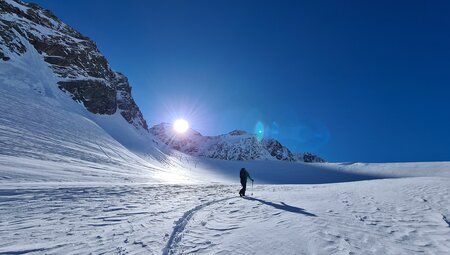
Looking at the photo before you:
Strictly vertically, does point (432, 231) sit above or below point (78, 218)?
above

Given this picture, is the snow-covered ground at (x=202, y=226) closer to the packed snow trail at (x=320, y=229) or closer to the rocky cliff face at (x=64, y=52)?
the packed snow trail at (x=320, y=229)

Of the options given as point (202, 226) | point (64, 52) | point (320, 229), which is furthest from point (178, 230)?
point (64, 52)

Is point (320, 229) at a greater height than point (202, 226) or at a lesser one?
greater

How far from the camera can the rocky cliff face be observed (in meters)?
54.7

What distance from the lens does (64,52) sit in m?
65.3

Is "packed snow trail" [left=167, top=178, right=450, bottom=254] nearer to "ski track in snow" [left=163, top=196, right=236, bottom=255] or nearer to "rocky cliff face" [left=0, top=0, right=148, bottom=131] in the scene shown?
"ski track in snow" [left=163, top=196, right=236, bottom=255]

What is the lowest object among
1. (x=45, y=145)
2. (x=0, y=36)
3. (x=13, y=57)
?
(x=45, y=145)

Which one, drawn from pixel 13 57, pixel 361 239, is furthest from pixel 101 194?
pixel 13 57

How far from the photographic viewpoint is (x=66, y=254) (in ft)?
18.0

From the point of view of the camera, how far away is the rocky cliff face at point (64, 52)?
5468 centimetres

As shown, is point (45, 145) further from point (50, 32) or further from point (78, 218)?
point (50, 32)

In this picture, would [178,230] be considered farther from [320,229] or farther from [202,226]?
[320,229]

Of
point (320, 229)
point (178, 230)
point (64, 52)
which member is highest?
point (64, 52)

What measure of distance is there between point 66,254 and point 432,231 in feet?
30.1
